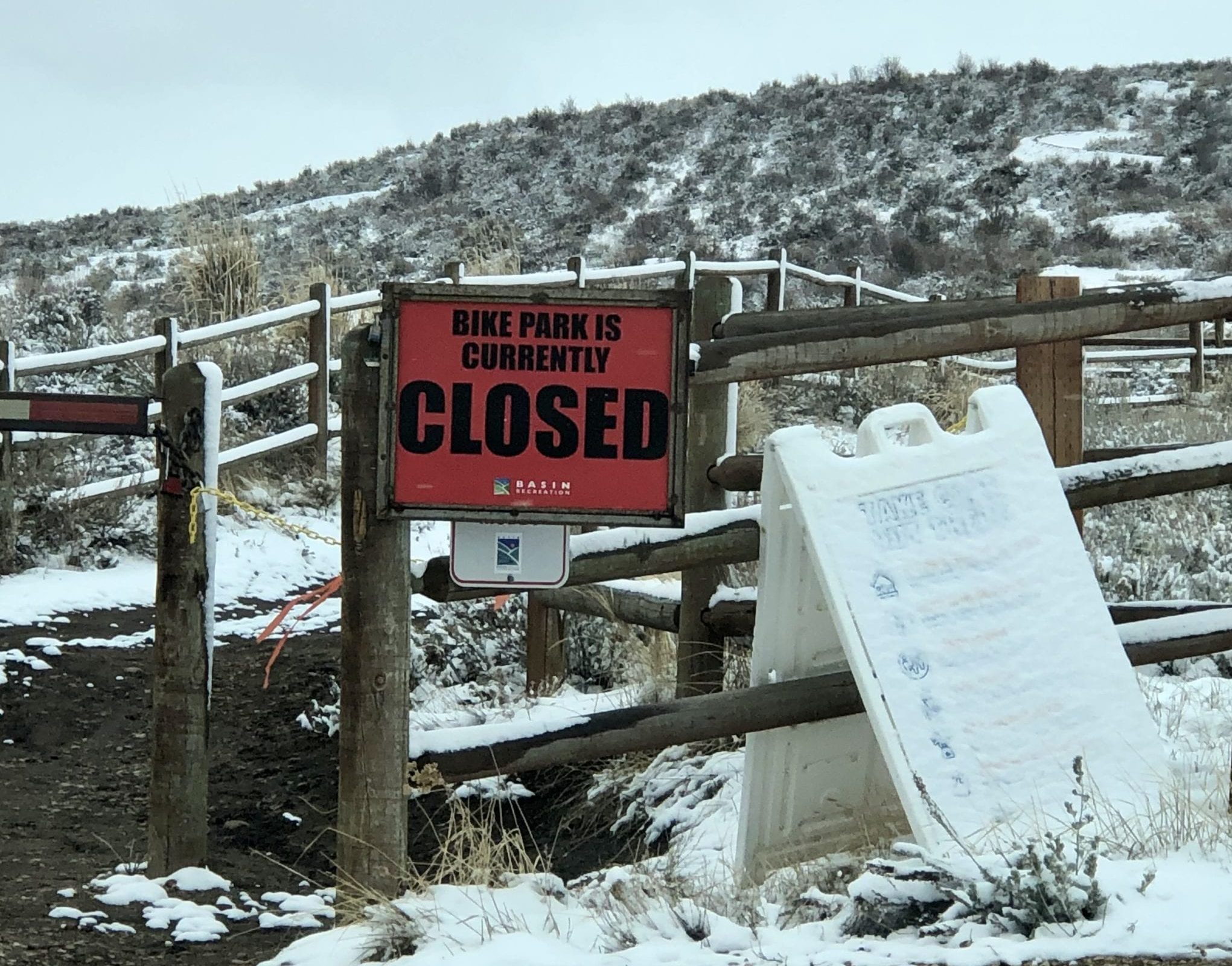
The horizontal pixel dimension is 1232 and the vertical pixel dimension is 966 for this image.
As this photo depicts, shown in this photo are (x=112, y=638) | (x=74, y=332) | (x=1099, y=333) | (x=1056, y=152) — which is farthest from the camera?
(x=1056, y=152)

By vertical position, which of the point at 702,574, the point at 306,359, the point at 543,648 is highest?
the point at 306,359

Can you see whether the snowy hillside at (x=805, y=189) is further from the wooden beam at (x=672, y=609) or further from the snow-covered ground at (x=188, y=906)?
the snow-covered ground at (x=188, y=906)

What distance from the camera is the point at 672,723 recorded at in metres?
3.77

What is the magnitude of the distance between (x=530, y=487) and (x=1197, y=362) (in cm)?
1428

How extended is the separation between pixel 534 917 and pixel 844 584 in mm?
1082

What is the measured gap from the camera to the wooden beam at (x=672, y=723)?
3.56 metres

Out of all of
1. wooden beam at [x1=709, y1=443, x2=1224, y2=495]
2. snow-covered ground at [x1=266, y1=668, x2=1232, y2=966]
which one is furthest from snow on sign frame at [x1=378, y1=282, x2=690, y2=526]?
wooden beam at [x1=709, y1=443, x2=1224, y2=495]

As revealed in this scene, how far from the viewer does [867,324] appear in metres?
3.97

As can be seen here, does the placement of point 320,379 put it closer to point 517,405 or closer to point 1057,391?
point 1057,391

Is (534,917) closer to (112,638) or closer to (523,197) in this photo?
(112,638)

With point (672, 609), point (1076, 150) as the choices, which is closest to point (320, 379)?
point (672, 609)

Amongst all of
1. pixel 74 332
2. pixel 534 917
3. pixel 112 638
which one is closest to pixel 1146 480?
pixel 534 917

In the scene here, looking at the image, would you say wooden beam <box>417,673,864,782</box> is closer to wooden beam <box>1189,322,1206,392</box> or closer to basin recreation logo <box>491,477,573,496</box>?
basin recreation logo <box>491,477,573,496</box>

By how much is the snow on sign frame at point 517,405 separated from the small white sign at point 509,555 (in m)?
0.09
